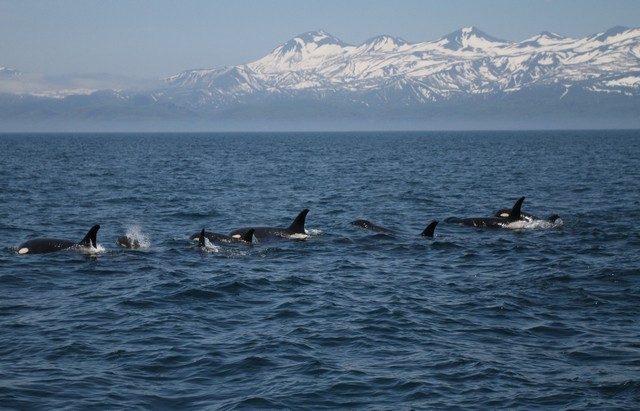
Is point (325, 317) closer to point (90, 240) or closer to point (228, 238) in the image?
point (228, 238)

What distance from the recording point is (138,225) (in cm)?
3819

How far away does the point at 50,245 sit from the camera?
29031mm

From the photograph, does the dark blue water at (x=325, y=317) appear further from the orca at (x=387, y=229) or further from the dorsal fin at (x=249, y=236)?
the dorsal fin at (x=249, y=236)

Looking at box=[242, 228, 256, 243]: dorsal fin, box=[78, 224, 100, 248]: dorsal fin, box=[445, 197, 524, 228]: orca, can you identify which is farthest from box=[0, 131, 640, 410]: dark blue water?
box=[445, 197, 524, 228]: orca

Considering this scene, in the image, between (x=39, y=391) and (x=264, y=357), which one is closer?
(x=39, y=391)

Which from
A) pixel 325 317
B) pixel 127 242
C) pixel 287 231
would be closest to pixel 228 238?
pixel 287 231

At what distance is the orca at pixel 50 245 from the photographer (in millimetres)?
28688

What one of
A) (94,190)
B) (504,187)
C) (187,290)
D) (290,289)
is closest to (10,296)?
(187,290)

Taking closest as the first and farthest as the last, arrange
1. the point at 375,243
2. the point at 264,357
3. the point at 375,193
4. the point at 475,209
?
the point at 264,357, the point at 375,243, the point at 475,209, the point at 375,193

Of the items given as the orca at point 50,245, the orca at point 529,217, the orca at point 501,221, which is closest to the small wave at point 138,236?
the orca at point 50,245

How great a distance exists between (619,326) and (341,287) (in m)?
7.68

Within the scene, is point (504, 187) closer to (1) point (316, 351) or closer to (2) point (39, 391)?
(1) point (316, 351)

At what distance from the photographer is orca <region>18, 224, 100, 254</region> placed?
28.7 meters

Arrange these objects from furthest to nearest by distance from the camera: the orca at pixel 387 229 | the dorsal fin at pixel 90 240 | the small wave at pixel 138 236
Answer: the orca at pixel 387 229 → the small wave at pixel 138 236 → the dorsal fin at pixel 90 240
